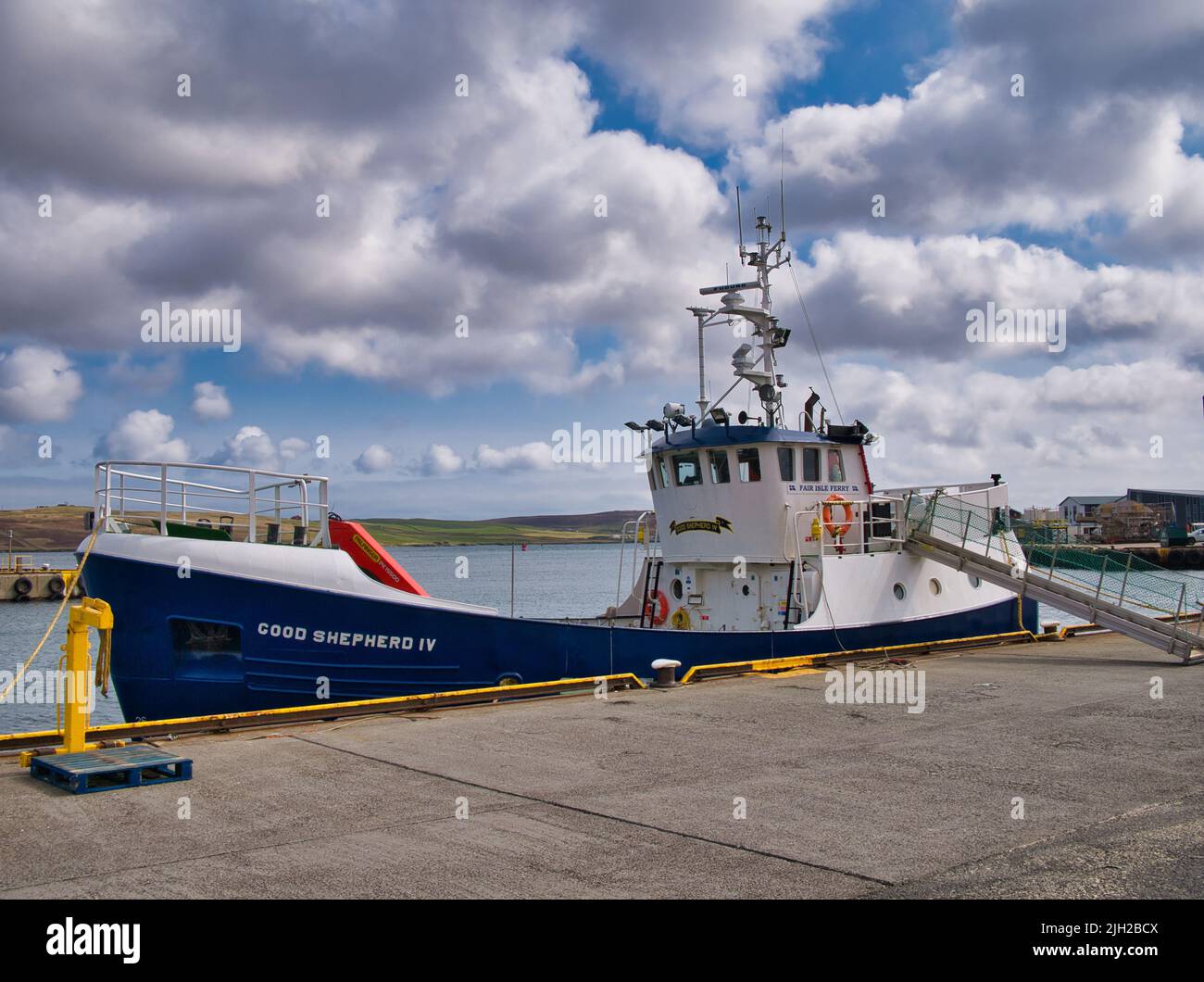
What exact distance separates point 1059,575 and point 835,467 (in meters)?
3.84

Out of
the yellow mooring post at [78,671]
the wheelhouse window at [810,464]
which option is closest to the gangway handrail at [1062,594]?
the wheelhouse window at [810,464]

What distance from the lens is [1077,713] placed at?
981 cm

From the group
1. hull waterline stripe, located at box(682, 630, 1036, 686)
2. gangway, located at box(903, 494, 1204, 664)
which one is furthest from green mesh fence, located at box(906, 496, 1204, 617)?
hull waterline stripe, located at box(682, 630, 1036, 686)

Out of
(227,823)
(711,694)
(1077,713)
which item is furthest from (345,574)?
(1077,713)

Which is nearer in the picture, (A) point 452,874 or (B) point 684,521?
(A) point 452,874

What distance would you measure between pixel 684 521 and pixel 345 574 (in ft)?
20.4

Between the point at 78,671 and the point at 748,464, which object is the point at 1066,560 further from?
the point at 78,671

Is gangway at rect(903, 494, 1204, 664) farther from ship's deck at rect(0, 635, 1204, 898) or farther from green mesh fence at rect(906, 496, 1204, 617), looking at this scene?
ship's deck at rect(0, 635, 1204, 898)

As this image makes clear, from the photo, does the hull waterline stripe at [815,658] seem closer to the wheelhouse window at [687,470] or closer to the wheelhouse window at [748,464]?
the wheelhouse window at [748,464]

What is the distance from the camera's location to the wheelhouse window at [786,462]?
50.0 feet

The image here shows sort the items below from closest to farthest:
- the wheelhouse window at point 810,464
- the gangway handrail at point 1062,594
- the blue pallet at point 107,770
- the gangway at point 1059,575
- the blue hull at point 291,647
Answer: the blue pallet at point 107,770 < the blue hull at point 291,647 < the gangway handrail at point 1062,594 < the gangway at point 1059,575 < the wheelhouse window at point 810,464

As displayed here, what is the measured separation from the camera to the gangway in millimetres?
14516

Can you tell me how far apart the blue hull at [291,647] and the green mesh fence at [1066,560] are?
6278mm
